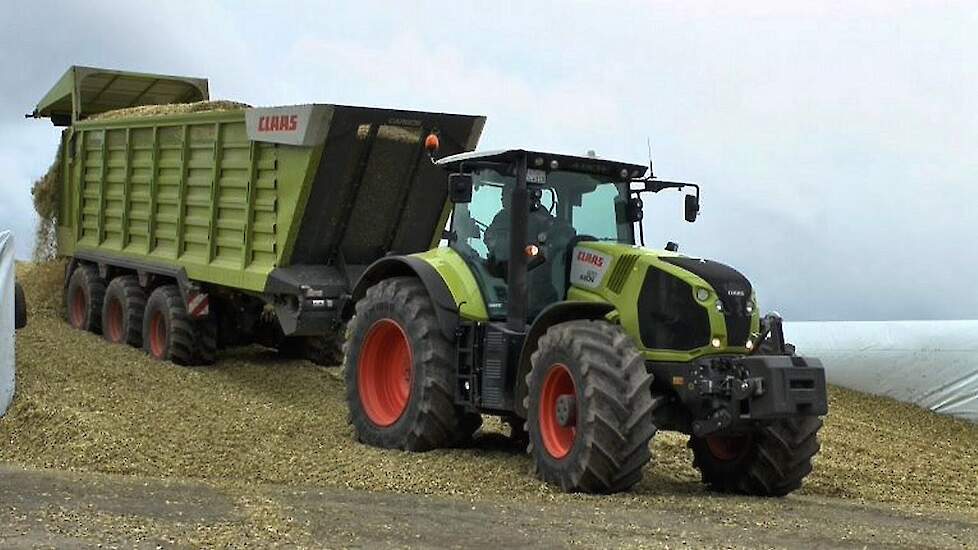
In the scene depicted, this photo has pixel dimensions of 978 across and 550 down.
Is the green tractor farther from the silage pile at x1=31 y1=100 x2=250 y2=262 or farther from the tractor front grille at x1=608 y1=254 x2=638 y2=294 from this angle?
the silage pile at x1=31 y1=100 x2=250 y2=262

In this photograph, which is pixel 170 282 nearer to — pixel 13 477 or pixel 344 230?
pixel 344 230

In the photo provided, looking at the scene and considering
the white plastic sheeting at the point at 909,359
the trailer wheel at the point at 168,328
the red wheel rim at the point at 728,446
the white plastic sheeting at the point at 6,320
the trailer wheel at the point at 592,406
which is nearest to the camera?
the trailer wheel at the point at 592,406

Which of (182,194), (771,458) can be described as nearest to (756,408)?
(771,458)

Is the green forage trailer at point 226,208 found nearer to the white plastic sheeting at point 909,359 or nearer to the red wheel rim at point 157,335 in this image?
the red wheel rim at point 157,335

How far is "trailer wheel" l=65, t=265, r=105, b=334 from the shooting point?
15648mm

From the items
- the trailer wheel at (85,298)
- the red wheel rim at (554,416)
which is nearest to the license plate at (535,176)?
the red wheel rim at (554,416)

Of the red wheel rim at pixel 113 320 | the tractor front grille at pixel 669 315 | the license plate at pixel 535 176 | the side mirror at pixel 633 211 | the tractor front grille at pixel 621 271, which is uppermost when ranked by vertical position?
the license plate at pixel 535 176

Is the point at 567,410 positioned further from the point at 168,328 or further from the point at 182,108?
the point at 182,108

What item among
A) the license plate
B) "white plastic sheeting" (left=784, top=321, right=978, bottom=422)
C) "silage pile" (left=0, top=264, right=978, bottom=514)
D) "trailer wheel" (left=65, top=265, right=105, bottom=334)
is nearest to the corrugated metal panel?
"trailer wheel" (left=65, top=265, right=105, bottom=334)

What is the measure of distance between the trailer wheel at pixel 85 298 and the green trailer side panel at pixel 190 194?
361 mm

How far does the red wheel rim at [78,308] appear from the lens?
633 inches

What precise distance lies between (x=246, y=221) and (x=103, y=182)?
4.19 metres

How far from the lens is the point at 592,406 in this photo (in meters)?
7.30

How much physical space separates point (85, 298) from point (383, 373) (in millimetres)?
7534
